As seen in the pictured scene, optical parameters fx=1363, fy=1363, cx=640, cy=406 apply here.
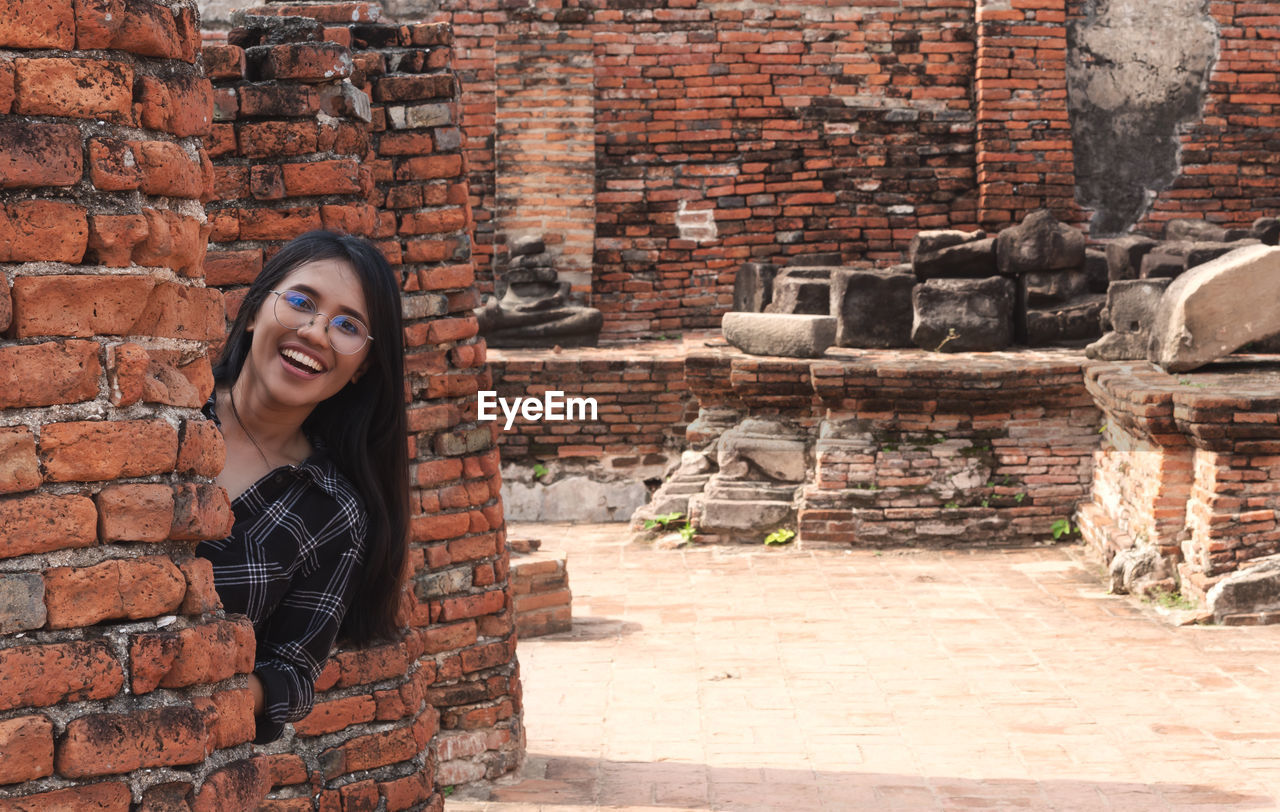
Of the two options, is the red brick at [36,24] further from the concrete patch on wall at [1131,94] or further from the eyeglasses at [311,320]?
the concrete patch on wall at [1131,94]

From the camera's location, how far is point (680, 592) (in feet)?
25.5

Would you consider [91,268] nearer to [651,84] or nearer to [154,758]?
[154,758]

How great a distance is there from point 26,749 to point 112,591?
8.0 inches

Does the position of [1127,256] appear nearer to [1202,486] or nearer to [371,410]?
[1202,486]

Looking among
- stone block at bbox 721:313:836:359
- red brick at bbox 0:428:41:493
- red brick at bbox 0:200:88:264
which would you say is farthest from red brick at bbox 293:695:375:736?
stone block at bbox 721:313:836:359

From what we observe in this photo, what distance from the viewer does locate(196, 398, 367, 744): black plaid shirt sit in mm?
2096

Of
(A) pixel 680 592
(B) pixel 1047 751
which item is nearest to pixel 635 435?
(A) pixel 680 592

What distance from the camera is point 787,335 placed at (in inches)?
368

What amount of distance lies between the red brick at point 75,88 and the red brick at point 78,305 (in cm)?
21

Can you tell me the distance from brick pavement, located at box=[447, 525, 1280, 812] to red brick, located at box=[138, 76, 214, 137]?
293 cm

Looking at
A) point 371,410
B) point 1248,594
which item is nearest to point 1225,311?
point 1248,594

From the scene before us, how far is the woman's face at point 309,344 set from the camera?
2.26 metres

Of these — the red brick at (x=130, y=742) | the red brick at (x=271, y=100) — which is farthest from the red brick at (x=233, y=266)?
the red brick at (x=130, y=742)

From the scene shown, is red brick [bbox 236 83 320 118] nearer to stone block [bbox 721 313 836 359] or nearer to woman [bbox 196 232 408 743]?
woman [bbox 196 232 408 743]
